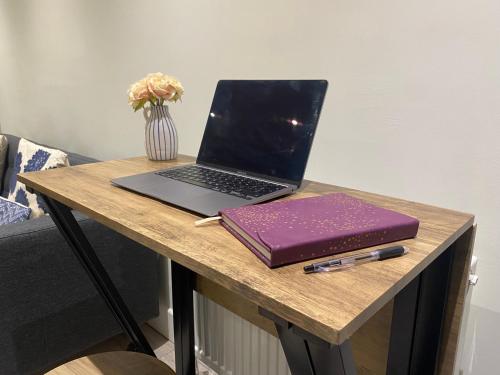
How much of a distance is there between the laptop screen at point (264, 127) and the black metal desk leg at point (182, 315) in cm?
37

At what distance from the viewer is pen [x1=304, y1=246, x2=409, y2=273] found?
1.51 ft

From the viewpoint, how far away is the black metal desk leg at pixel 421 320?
2.36ft

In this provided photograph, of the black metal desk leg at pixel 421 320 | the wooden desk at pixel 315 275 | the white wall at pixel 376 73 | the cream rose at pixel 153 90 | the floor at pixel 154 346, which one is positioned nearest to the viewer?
the wooden desk at pixel 315 275

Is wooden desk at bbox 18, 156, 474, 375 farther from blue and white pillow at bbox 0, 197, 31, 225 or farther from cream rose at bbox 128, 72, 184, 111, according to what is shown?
blue and white pillow at bbox 0, 197, 31, 225

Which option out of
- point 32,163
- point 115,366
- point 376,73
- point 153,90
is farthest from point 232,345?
point 32,163

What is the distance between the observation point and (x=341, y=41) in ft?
3.24

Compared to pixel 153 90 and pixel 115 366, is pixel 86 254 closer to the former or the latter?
pixel 115 366

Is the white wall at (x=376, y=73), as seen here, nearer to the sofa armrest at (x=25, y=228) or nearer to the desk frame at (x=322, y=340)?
the desk frame at (x=322, y=340)

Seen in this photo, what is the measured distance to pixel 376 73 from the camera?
94 cm

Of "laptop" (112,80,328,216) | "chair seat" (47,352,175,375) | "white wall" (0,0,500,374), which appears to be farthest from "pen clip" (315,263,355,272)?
"chair seat" (47,352,175,375)

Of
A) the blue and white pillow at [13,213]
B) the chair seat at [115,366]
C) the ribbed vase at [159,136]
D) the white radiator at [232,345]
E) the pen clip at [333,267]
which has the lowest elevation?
the white radiator at [232,345]

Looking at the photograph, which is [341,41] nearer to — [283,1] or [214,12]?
[283,1]

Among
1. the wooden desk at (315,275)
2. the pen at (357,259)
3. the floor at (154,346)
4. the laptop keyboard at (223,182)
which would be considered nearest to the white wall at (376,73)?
the wooden desk at (315,275)

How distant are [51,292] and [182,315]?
1.68ft
